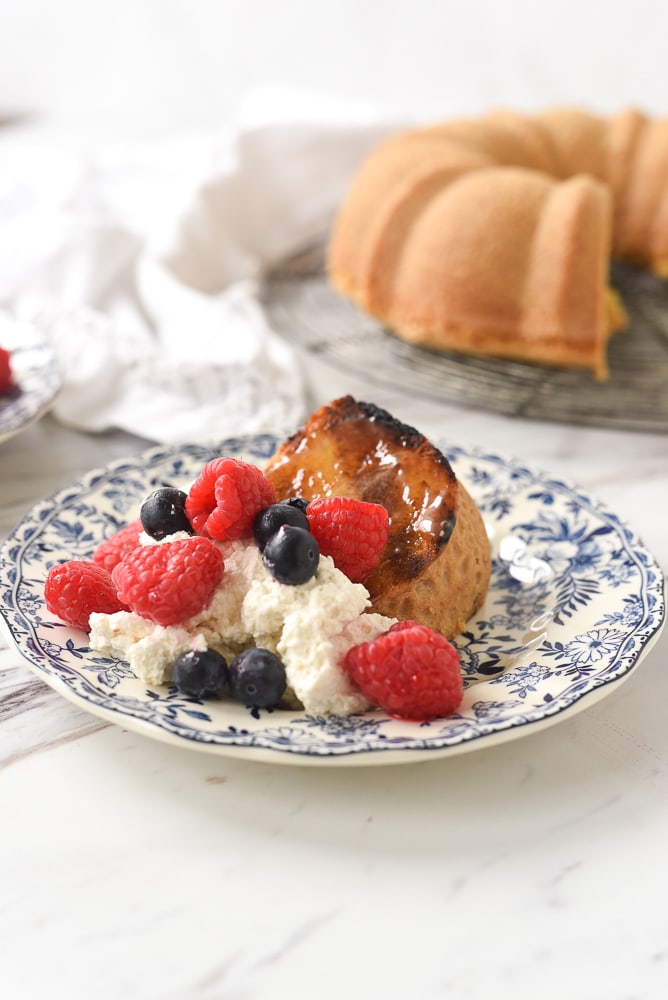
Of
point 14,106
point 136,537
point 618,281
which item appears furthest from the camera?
point 14,106

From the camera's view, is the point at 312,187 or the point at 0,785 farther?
the point at 312,187

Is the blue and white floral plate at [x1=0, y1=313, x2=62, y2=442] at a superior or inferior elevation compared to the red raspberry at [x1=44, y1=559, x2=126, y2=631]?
inferior

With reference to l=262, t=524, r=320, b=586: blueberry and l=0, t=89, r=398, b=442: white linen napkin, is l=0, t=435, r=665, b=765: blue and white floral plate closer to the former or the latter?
l=262, t=524, r=320, b=586: blueberry

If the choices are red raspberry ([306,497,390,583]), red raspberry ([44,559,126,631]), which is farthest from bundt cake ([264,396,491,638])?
red raspberry ([44,559,126,631])

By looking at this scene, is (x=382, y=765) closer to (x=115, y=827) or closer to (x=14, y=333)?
(x=115, y=827)

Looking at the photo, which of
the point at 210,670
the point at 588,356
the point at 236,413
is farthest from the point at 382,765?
the point at 588,356

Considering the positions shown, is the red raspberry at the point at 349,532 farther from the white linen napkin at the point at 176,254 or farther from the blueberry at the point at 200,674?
the white linen napkin at the point at 176,254

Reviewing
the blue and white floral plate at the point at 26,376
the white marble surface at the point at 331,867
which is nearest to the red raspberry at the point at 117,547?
the white marble surface at the point at 331,867
